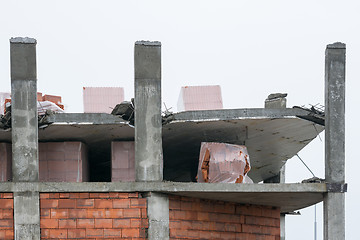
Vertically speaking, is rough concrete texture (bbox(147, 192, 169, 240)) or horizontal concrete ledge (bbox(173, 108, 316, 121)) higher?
horizontal concrete ledge (bbox(173, 108, 316, 121))

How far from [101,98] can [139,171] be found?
2.73 metres

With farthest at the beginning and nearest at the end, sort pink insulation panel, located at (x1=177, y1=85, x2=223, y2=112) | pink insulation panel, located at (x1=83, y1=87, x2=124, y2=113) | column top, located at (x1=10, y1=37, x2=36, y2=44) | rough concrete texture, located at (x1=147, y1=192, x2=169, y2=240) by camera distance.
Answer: pink insulation panel, located at (x1=83, y1=87, x2=124, y2=113) < pink insulation panel, located at (x1=177, y1=85, x2=223, y2=112) < rough concrete texture, located at (x1=147, y1=192, x2=169, y2=240) < column top, located at (x1=10, y1=37, x2=36, y2=44)

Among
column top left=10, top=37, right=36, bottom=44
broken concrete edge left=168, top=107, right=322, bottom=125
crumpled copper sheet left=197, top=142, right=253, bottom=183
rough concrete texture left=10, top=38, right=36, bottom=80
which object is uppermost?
column top left=10, top=37, right=36, bottom=44

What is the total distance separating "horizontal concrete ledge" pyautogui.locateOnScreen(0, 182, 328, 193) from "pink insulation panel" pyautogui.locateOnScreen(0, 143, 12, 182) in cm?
136

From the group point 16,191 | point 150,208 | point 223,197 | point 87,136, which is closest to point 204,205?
point 223,197

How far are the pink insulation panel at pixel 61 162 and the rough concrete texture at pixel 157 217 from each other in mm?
2173

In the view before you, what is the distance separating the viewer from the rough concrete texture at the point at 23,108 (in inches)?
624

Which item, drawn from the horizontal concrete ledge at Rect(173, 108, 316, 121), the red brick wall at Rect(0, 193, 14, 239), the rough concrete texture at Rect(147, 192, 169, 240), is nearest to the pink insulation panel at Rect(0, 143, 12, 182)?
the red brick wall at Rect(0, 193, 14, 239)

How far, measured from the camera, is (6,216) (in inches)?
617

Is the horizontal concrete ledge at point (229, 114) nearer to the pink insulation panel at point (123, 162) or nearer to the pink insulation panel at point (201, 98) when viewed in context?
the pink insulation panel at point (201, 98)

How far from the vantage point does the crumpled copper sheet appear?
17.3m

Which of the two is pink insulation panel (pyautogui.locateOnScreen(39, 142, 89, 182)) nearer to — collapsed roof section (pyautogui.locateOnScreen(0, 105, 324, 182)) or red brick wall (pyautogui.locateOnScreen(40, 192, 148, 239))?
collapsed roof section (pyautogui.locateOnScreen(0, 105, 324, 182))

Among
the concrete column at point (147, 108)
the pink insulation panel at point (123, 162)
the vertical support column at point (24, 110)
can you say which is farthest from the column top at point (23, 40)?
Result: the pink insulation panel at point (123, 162)

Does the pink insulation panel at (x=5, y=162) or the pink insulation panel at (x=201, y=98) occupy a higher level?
the pink insulation panel at (x=201, y=98)
